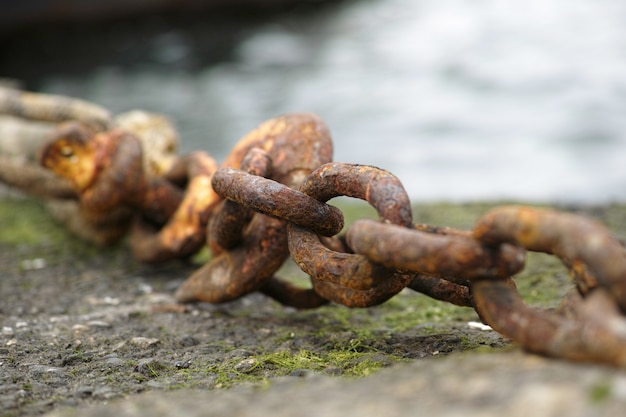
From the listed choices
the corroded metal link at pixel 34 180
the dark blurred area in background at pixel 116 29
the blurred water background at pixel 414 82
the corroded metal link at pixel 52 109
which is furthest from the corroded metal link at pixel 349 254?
the dark blurred area in background at pixel 116 29

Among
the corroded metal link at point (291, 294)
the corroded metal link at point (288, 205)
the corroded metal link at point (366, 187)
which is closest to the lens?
the corroded metal link at point (366, 187)

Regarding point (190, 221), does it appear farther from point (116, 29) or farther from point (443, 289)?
point (116, 29)

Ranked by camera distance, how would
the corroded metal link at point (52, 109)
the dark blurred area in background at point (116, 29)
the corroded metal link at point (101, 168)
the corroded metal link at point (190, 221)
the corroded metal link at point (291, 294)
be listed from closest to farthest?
the corroded metal link at point (291, 294) < the corroded metal link at point (190, 221) < the corroded metal link at point (101, 168) < the corroded metal link at point (52, 109) < the dark blurred area in background at point (116, 29)

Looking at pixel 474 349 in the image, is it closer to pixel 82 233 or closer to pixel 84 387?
pixel 84 387

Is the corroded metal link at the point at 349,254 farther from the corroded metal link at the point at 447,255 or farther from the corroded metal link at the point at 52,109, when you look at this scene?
the corroded metal link at the point at 52,109

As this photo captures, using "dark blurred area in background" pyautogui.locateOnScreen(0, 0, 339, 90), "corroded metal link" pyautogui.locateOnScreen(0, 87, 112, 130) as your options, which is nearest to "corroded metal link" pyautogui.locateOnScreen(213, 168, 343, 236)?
"corroded metal link" pyautogui.locateOnScreen(0, 87, 112, 130)

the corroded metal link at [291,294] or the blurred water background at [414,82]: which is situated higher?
the blurred water background at [414,82]

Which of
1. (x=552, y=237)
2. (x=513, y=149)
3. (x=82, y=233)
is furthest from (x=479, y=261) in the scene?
(x=513, y=149)
